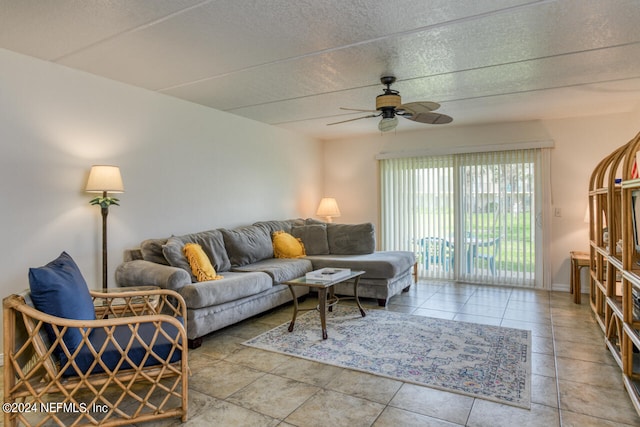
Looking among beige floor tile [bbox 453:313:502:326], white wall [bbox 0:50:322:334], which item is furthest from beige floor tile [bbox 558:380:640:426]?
white wall [bbox 0:50:322:334]

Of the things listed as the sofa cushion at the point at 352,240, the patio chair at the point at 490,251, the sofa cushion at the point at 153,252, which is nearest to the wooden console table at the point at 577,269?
the patio chair at the point at 490,251

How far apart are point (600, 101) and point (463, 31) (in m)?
2.77

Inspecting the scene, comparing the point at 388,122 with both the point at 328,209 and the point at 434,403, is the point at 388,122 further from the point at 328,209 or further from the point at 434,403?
the point at 328,209

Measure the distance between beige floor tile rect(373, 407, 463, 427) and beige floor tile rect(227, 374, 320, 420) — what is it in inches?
19.2

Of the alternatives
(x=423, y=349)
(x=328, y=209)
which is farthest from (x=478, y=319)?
(x=328, y=209)

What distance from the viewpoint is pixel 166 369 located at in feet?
6.72

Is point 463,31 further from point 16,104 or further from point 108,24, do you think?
point 16,104

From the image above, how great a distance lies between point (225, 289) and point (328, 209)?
315 centimetres

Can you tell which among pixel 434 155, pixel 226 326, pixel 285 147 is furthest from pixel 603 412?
pixel 285 147

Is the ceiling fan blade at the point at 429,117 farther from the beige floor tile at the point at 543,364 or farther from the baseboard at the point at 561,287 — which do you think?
the baseboard at the point at 561,287

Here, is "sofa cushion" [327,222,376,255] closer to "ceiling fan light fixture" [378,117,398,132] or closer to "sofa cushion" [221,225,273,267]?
"sofa cushion" [221,225,273,267]

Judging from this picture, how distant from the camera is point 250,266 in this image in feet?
14.2

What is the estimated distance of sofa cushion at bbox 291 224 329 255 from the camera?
5230mm

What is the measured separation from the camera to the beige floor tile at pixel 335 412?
206cm
